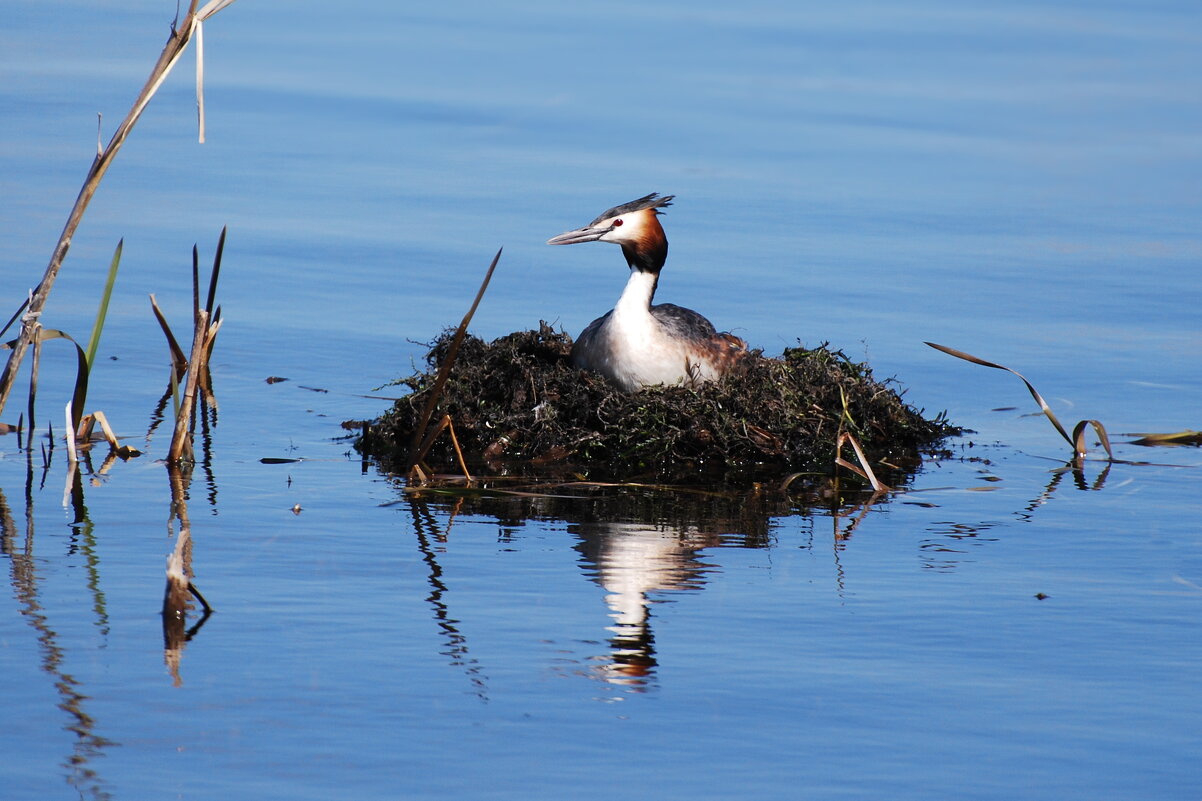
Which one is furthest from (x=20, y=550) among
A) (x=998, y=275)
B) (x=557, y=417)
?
(x=998, y=275)

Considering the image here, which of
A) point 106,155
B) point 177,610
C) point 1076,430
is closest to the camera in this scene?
point 177,610

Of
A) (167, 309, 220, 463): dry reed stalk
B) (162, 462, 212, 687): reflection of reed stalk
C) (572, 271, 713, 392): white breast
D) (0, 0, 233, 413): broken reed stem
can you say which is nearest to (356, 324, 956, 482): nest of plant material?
(572, 271, 713, 392): white breast

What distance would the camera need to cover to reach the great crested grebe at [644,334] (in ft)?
28.4

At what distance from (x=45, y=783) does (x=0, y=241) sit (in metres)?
7.52

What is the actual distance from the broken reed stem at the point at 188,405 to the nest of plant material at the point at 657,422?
35.4 inches

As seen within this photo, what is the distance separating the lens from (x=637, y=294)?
887 centimetres

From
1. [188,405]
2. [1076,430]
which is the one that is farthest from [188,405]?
[1076,430]

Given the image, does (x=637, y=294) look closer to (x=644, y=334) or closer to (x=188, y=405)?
(x=644, y=334)

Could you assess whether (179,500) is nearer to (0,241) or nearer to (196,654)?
(196,654)

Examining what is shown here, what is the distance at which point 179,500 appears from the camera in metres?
7.14

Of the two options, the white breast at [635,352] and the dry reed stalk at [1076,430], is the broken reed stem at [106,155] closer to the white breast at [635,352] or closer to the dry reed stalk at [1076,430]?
the white breast at [635,352]

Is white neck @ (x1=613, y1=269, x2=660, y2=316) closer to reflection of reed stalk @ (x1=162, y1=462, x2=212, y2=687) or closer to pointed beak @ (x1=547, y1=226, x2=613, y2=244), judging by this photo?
pointed beak @ (x1=547, y1=226, x2=613, y2=244)

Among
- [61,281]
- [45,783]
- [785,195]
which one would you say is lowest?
[45,783]

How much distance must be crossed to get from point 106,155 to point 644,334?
2932 millimetres
